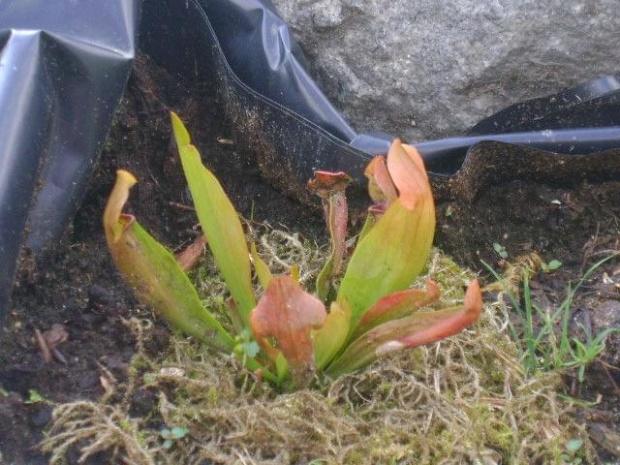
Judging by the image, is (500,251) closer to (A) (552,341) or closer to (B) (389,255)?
(A) (552,341)

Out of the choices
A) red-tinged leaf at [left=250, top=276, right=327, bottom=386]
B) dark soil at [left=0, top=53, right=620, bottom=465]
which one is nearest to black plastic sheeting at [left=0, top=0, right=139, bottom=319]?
dark soil at [left=0, top=53, right=620, bottom=465]

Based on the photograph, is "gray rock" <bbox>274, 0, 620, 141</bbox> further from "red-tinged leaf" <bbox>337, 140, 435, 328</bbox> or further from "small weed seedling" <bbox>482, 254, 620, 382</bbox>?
"red-tinged leaf" <bbox>337, 140, 435, 328</bbox>

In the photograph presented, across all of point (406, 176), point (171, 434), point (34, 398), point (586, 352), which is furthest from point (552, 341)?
point (34, 398)

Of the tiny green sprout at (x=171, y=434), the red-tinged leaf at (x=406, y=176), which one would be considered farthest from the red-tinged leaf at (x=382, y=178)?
the tiny green sprout at (x=171, y=434)

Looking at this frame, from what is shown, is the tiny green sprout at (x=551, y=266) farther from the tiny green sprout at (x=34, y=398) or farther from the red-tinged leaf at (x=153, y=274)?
the tiny green sprout at (x=34, y=398)

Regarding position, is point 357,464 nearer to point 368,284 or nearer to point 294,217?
point 368,284
